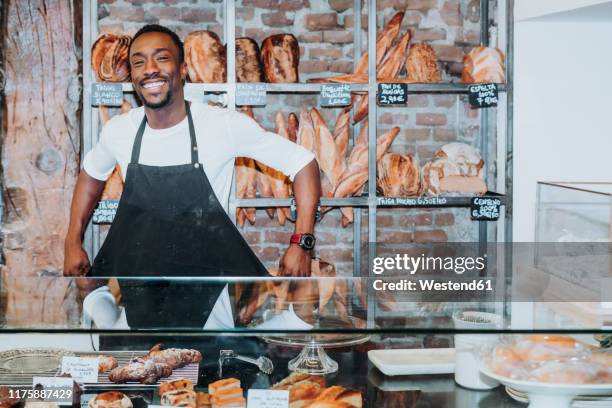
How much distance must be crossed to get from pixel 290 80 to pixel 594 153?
1.35 metres

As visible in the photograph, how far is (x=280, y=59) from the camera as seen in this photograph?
3283 mm

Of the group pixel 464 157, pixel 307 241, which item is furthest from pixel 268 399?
pixel 464 157

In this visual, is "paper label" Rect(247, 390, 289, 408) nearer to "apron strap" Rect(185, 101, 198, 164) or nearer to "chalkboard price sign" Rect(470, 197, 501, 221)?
"apron strap" Rect(185, 101, 198, 164)

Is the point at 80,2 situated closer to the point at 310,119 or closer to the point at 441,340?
the point at 310,119

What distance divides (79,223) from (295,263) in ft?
3.15

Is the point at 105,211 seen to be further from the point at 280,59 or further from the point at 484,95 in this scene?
the point at 484,95

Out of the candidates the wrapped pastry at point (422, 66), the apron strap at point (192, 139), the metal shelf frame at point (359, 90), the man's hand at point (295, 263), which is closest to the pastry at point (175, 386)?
the man's hand at point (295, 263)

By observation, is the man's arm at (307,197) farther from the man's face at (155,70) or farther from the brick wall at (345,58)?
the man's face at (155,70)

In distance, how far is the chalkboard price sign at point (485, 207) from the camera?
3289 millimetres

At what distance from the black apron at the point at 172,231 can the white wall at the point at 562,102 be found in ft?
4.29

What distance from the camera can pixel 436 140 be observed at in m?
3.67

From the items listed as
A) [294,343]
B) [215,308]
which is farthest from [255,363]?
[215,308]

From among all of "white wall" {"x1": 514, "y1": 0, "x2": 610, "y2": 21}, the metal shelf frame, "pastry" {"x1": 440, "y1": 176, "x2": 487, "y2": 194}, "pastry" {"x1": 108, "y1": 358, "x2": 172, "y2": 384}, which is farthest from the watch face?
"pastry" {"x1": 108, "y1": 358, "x2": 172, "y2": 384}

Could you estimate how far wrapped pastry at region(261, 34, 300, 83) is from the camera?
3.27 metres
